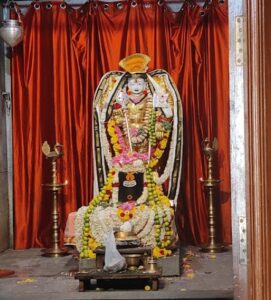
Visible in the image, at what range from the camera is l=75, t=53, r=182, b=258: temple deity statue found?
5.64 meters

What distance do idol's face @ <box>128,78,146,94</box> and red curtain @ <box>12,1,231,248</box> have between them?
1.95 ft

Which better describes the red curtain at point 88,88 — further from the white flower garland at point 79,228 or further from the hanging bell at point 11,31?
the white flower garland at point 79,228

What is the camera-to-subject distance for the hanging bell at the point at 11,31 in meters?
6.20

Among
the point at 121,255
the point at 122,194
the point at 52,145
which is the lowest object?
the point at 121,255

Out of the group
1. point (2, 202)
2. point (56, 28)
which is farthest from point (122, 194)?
point (56, 28)

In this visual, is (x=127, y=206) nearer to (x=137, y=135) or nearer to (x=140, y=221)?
(x=140, y=221)

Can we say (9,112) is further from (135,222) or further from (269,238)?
(269,238)

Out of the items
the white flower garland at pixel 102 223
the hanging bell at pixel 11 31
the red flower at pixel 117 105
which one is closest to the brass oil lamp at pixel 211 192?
the red flower at pixel 117 105

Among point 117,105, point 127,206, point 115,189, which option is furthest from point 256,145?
point 117,105

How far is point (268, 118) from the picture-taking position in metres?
1.34

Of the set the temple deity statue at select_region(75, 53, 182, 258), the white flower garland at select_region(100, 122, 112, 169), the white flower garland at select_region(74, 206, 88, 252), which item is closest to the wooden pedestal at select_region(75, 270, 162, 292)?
the white flower garland at select_region(74, 206, 88, 252)

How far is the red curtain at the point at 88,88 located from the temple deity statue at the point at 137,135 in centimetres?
47

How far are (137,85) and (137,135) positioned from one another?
0.52m

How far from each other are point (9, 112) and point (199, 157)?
2.21m
